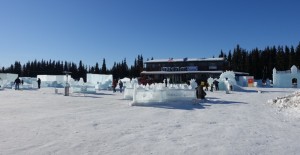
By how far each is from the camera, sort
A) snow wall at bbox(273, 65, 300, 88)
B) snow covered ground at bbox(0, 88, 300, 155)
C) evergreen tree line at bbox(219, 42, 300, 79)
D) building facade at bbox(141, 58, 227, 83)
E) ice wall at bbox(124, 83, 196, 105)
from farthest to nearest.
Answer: evergreen tree line at bbox(219, 42, 300, 79)
building facade at bbox(141, 58, 227, 83)
snow wall at bbox(273, 65, 300, 88)
ice wall at bbox(124, 83, 196, 105)
snow covered ground at bbox(0, 88, 300, 155)

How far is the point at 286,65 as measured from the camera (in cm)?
7256

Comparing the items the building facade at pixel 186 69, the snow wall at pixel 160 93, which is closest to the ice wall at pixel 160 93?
the snow wall at pixel 160 93

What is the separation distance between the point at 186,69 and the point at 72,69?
57904 mm

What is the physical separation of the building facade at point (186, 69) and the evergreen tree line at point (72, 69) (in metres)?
28.3

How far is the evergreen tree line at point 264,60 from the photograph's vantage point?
72662mm

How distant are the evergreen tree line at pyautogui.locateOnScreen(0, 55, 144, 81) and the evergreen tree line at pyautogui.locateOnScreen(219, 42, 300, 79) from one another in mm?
29559

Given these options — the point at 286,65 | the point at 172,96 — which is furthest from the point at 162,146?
the point at 286,65

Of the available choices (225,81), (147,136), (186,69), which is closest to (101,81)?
(225,81)

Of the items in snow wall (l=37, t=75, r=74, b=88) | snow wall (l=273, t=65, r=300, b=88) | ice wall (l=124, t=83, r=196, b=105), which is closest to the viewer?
ice wall (l=124, t=83, r=196, b=105)

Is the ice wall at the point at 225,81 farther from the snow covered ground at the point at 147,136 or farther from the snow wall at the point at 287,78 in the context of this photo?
the snow covered ground at the point at 147,136

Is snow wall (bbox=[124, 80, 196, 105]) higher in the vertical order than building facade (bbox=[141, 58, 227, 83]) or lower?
lower

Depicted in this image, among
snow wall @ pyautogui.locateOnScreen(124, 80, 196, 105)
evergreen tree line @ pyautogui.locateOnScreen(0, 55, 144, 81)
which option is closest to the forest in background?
evergreen tree line @ pyautogui.locateOnScreen(0, 55, 144, 81)

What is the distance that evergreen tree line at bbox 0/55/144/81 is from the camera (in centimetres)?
9688

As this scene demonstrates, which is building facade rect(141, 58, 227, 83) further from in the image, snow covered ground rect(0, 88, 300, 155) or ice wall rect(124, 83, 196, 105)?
snow covered ground rect(0, 88, 300, 155)
